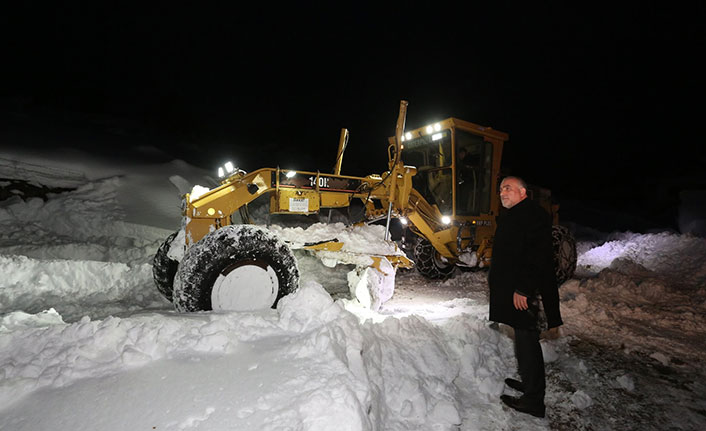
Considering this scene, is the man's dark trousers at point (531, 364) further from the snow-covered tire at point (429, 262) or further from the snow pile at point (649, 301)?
the snow-covered tire at point (429, 262)

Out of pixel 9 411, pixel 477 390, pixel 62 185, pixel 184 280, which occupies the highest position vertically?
pixel 62 185

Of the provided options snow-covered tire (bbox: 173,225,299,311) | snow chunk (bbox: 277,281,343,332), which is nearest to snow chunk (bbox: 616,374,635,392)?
snow chunk (bbox: 277,281,343,332)

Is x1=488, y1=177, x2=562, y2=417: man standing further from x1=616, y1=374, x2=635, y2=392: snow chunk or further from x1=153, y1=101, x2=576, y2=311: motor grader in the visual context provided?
x1=153, y1=101, x2=576, y2=311: motor grader

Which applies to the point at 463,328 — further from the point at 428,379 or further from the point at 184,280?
the point at 184,280

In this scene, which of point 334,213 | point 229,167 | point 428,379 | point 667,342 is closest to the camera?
point 428,379

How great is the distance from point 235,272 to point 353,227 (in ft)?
8.23

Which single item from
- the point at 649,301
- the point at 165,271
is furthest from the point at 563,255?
the point at 165,271

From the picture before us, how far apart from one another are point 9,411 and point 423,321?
10.2 feet

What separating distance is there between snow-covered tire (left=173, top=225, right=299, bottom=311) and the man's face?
2277 mm

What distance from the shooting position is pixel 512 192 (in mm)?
2896

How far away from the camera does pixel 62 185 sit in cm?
838

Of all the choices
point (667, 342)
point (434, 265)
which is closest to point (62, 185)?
point (434, 265)

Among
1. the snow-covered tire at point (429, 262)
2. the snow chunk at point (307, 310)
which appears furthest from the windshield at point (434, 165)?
the snow chunk at point (307, 310)

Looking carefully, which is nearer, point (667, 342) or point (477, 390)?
point (477, 390)
